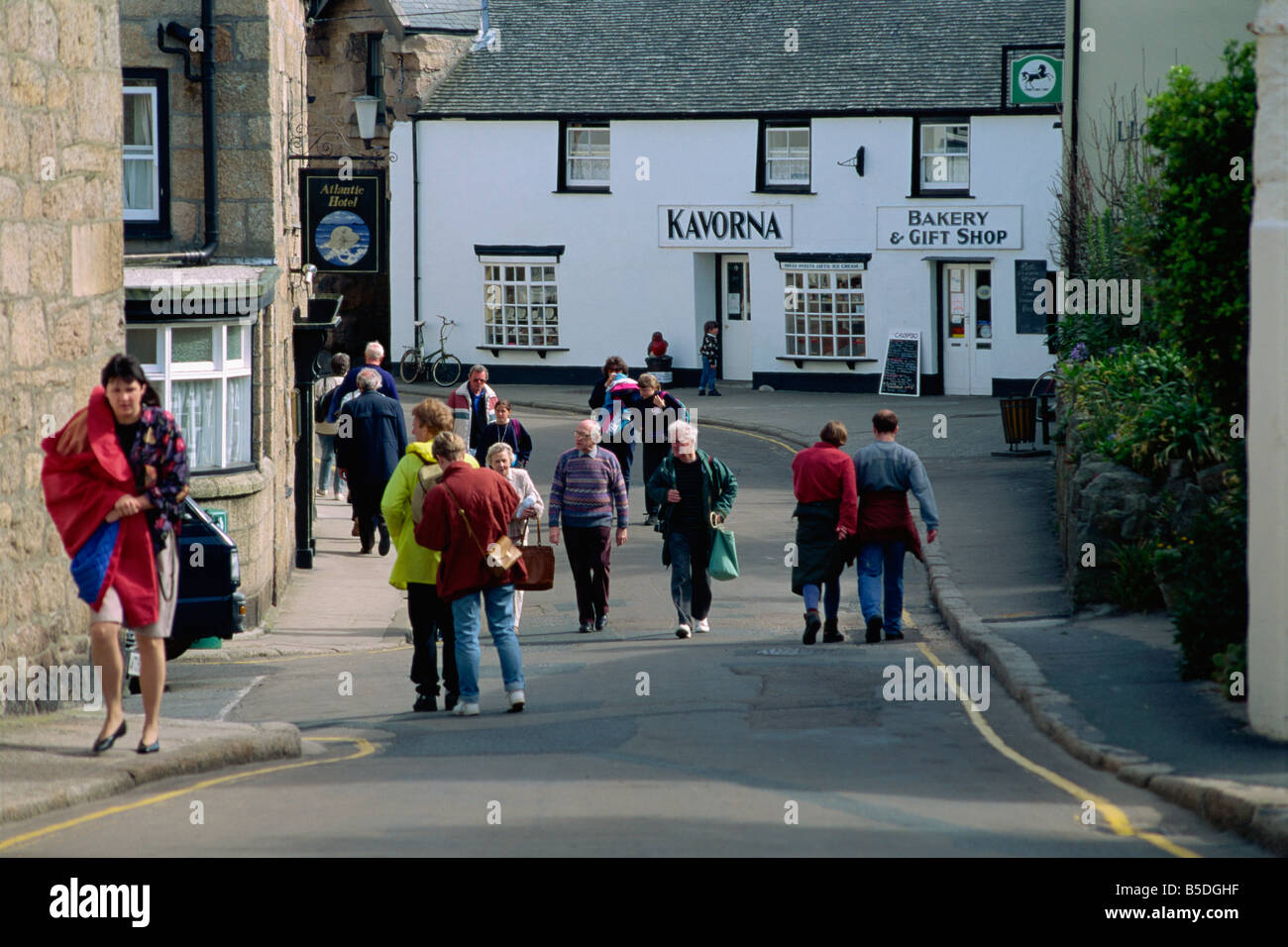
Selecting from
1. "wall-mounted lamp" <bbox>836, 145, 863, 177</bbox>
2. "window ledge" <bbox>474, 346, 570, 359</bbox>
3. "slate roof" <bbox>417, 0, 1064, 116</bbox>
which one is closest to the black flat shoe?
"wall-mounted lamp" <bbox>836, 145, 863, 177</bbox>

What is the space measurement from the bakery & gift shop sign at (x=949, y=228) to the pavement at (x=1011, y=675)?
38.6 feet

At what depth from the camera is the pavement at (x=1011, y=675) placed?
7.73m

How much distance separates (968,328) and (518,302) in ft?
33.8

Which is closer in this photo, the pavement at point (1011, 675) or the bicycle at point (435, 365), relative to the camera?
the pavement at point (1011, 675)

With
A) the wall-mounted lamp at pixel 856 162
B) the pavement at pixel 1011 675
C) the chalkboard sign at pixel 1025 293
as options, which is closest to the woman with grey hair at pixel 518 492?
the pavement at pixel 1011 675

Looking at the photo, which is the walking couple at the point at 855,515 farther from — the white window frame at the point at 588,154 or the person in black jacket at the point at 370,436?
the white window frame at the point at 588,154

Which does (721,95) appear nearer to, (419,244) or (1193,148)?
(419,244)

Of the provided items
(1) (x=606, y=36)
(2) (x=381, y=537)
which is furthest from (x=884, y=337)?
(2) (x=381, y=537)

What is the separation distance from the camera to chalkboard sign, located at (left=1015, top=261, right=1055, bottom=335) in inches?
1324

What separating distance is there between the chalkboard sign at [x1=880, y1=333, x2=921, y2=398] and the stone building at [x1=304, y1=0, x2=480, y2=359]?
38.1 ft

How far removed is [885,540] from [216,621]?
509cm

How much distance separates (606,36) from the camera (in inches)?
1544

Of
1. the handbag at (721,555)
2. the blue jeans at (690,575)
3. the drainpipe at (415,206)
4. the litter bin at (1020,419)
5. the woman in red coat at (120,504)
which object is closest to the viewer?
the woman in red coat at (120,504)

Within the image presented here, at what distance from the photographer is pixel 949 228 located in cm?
3447
